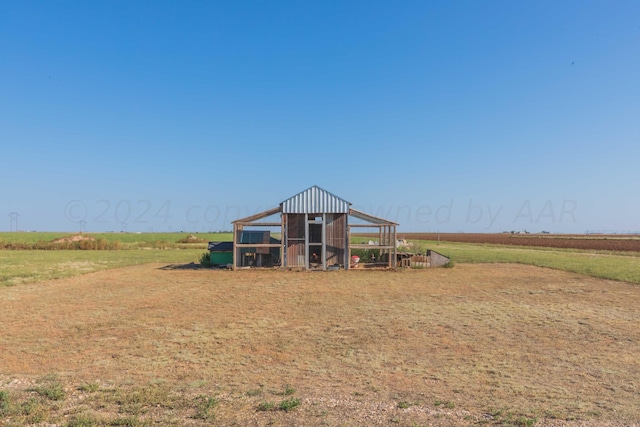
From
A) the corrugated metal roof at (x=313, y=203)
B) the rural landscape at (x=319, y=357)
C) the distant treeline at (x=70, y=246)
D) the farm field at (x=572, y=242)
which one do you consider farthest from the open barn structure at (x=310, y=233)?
the farm field at (x=572, y=242)

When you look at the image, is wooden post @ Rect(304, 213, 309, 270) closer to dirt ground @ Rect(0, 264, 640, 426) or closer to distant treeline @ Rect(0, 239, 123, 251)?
dirt ground @ Rect(0, 264, 640, 426)

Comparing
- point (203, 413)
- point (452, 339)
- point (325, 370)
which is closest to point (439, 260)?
point (452, 339)

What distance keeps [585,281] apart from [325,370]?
1685 cm

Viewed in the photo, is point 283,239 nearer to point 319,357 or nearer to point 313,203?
point 313,203

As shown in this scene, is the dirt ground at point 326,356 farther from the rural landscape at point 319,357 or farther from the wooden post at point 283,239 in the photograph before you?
the wooden post at point 283,239

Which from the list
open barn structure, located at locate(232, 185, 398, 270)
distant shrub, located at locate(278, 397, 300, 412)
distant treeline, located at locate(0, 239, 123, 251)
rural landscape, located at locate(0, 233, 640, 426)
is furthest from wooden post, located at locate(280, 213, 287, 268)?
distant treeline, located at locate(0, 239, 123, 251)

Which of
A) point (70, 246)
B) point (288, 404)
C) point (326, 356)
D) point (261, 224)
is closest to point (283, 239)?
point (261, 224)

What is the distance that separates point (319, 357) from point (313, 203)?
1550 centimetres

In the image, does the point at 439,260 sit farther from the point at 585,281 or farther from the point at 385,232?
the point at 585,281

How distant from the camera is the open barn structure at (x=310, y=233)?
22.3 m

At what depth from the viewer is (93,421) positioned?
4445 millimetres

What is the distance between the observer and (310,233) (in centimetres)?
2289

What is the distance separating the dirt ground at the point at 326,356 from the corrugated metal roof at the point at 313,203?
8128 mm

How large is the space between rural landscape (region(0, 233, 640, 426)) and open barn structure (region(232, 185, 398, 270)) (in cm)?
719
